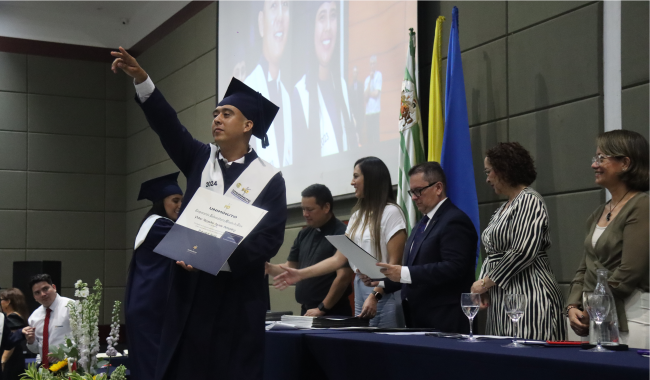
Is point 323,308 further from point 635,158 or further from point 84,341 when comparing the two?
point 84,341

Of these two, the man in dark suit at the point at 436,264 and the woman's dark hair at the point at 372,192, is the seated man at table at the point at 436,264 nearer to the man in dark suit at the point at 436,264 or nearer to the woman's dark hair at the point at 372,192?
the man in dark suit at the point at 436,264

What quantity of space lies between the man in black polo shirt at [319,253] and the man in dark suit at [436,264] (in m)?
0.75

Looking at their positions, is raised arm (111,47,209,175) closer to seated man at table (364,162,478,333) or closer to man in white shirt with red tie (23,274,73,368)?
seated man at table (364,162,478,333)

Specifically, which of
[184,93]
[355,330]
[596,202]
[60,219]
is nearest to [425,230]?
[355,330]

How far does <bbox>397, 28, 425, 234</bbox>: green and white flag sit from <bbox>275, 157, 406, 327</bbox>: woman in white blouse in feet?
1.59

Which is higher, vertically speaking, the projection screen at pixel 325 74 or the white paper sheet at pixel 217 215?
the projection screen at pixel 325 74

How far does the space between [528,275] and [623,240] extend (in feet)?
1.53

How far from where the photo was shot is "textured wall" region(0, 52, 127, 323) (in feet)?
28.5

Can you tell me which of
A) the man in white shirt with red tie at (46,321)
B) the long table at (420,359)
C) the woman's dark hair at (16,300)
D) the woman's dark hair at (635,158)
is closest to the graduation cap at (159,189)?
the long table at (420,359)

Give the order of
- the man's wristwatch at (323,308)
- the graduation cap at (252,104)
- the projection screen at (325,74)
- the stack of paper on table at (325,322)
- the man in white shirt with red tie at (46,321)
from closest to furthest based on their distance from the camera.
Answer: the graduation cap at (252,104) < the stack of paper on table at (325,322) < the man's wristwatch at (323,308) < the projection screen at (325,74) < the man in white shirt with red tie at (46,321)

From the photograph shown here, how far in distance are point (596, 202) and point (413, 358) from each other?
1645mm

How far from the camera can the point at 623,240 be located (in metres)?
2.34

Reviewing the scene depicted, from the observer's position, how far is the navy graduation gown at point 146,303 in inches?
131

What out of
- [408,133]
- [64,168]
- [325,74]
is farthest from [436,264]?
[64,168]
